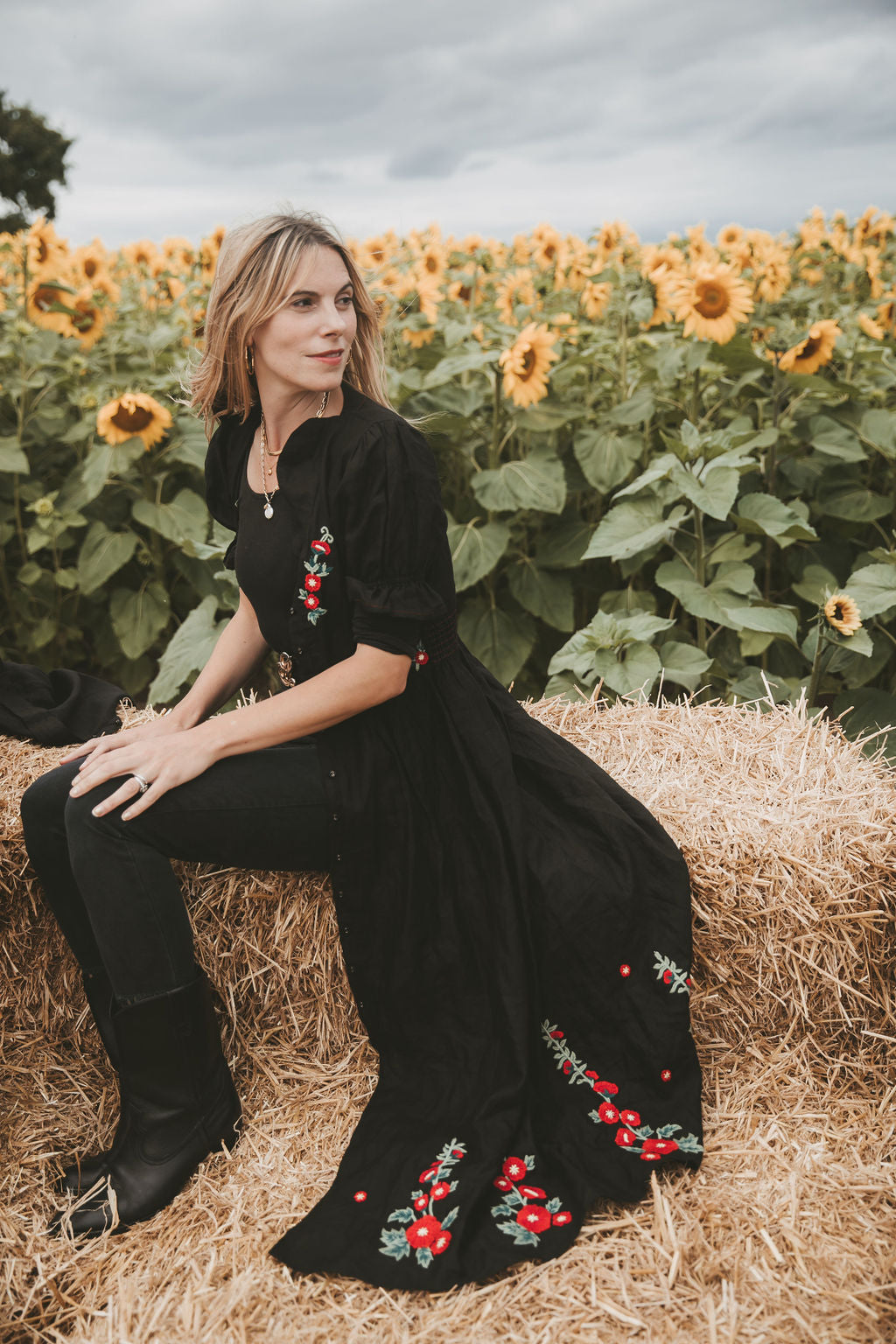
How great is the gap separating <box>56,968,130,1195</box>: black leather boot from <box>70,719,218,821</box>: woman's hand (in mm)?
424

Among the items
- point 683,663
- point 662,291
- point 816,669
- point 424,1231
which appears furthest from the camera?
point 662,291

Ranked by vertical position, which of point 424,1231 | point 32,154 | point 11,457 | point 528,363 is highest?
point 32,154

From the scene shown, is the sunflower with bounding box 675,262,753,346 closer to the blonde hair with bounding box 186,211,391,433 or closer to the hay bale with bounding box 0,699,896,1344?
the hay bale with bounding box 0,699,896,1344

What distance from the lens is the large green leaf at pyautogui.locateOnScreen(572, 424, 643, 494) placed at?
3803 millimetres

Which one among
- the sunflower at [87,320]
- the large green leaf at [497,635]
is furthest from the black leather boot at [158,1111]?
the sunflower at [87,320]

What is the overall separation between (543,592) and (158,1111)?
244 centimetres

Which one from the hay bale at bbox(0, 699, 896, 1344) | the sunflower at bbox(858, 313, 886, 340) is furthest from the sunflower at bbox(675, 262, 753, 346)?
the hay bale at bbox(0, 699, 896, 1344)

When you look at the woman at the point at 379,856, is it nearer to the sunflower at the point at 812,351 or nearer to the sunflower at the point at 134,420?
the sunflower at the point at 134,420

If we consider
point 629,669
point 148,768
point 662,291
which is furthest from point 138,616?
point 662,291

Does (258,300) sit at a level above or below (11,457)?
above

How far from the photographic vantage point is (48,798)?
7.22ft

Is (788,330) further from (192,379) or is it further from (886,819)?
(192,379)

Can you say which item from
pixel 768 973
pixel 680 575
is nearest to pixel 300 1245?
pixel 768 973

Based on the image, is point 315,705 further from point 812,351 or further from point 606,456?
point 812,351
